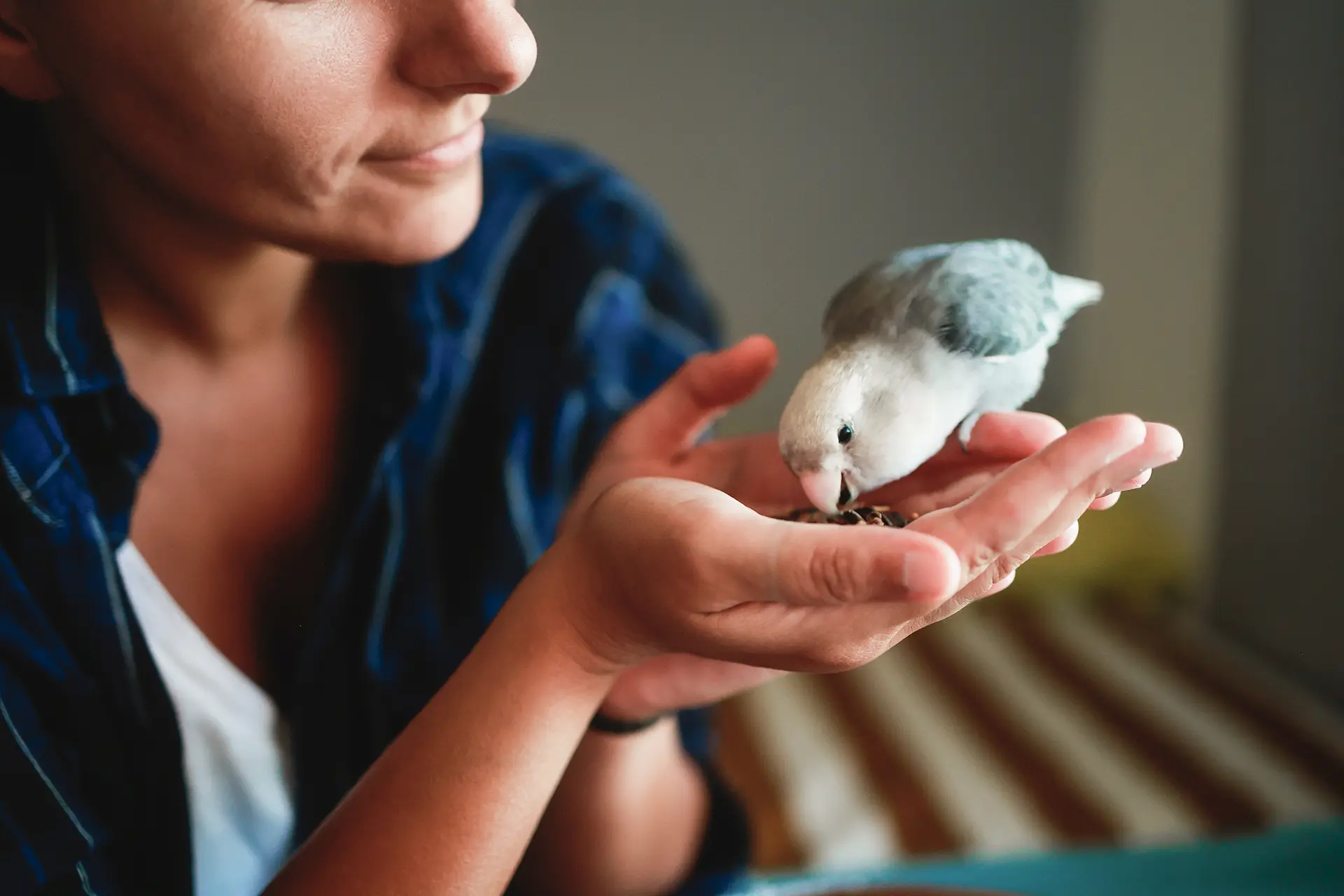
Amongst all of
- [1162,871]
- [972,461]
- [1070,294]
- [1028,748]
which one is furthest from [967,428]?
[1028,748]

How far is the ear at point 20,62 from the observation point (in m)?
0.57

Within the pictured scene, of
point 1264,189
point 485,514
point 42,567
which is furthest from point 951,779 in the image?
point 42,567

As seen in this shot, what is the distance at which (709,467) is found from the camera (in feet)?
2.19

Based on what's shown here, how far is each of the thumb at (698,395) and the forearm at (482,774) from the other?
0.45ft

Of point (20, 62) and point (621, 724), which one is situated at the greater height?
point (20, 62)

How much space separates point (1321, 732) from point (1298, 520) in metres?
0.31

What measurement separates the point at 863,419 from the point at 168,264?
46 cm

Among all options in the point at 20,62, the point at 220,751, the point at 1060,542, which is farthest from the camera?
the point at 220,751

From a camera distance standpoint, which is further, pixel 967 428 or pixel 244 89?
pixel 967 428

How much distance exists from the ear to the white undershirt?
27cm

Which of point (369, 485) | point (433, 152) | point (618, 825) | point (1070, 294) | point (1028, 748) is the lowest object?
point (1028, 748)

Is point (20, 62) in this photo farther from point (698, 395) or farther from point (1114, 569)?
point (1114, 569)

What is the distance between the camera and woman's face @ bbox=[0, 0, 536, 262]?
1.72 ft

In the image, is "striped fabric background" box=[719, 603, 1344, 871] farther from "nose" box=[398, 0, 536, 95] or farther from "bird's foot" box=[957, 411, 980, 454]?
"nose" box=[398, 0, 536, 95]
